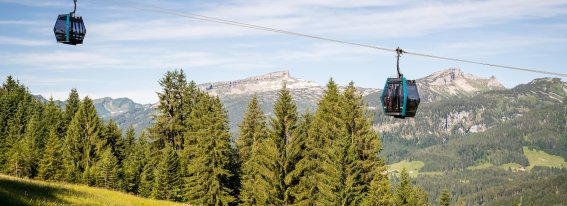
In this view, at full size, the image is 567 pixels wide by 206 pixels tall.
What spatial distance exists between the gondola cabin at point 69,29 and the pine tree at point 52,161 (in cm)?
3963

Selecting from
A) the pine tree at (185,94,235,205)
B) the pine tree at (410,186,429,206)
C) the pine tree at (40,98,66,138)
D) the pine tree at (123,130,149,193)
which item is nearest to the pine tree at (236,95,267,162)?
the pine tree at (185,94,235,205)

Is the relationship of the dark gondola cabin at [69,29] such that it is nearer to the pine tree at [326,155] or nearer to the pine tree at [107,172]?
the pine tree at [326,155]

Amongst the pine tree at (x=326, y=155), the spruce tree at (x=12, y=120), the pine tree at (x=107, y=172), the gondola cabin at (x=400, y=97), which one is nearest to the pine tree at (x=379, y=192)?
the pine tree at (x=326, y=155)

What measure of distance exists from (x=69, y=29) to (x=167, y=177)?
33930 mm

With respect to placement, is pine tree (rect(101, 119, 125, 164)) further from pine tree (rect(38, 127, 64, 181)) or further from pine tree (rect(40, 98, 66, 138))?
pine tree (rect(38, 127, 64, 181))

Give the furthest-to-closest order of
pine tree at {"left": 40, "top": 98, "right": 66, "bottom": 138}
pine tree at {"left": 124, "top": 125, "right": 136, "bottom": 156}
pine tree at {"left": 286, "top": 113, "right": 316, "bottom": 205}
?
1. pine tree at {"left": 124, "top": 125, "right": 136, "bottom": 156}
2. pine tree at {"left": 40, "top": 98, "right": 66, "bottom": 138}
3. pine tree at {"left": 286, "top": 113, "right": 316, "bottom": 205}

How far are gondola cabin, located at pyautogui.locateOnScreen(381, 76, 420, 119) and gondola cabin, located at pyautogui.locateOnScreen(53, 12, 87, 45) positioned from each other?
15.7 metres

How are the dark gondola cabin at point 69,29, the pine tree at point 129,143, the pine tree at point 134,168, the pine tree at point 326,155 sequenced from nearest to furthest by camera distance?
the dark gondola cabin at point 69,29 → the pine tree at point 326,155 → the pine tree at point 134,168 → the pine tree at point 129,143

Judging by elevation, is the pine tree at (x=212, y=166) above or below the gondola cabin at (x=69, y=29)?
below

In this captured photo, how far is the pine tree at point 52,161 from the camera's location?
5791cm

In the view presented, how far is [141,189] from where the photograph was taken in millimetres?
59094

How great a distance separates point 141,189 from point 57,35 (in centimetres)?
3850

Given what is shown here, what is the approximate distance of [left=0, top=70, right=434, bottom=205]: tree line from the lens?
134 feet

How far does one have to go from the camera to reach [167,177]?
55.0 metres
